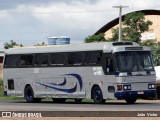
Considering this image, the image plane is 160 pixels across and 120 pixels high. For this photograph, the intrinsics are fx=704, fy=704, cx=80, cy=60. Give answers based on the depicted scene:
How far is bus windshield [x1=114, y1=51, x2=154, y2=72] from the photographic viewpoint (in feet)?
115

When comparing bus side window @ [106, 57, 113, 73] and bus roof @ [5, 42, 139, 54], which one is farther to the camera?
bus roof @ [5, 42, 139, 54]

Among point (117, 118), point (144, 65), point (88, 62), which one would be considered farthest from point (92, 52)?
point (117, 118)

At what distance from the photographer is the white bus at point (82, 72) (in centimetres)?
3509

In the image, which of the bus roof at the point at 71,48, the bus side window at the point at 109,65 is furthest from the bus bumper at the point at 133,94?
the bus roof at the point at 71,48

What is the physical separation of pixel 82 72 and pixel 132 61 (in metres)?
3.19

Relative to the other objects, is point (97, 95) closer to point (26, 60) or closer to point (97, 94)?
point (97, 94)

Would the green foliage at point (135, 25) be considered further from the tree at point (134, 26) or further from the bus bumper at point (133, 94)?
the bus bumper at point (133, 94)

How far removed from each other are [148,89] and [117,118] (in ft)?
37.7

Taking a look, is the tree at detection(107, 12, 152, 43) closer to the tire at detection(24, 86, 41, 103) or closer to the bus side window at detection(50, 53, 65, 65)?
the tire at detection(24, 86, 41, 103)

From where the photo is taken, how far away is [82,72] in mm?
37094

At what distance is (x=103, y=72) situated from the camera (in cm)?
3566

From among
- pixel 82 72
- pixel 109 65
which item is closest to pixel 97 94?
pixel 82 72

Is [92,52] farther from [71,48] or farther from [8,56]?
[8,56]

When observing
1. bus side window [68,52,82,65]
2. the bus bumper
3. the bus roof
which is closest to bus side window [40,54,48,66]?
the bus roof
